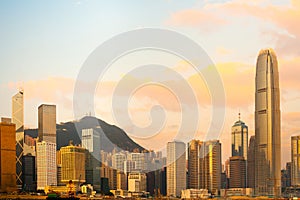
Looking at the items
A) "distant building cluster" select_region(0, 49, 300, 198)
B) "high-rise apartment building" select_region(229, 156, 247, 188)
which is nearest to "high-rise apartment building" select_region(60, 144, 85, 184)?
"distant building cluster" select_region(0, 49, 300, 198)

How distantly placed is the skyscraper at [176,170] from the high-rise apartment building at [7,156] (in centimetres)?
1451

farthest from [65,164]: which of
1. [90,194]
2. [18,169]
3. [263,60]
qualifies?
[263,60]

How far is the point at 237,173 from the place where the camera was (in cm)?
7469

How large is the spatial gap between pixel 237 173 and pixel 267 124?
22.7 ft

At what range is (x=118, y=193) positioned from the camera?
56.0 meters

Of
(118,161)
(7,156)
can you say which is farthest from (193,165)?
(7,156)

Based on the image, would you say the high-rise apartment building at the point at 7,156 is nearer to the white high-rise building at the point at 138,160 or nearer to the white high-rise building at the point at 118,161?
the white high-rise building at the point at 118,161

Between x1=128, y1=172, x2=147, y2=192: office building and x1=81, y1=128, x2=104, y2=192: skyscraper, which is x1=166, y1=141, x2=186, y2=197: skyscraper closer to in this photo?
x1=128, y1=172, x2=147, y2=192: office building

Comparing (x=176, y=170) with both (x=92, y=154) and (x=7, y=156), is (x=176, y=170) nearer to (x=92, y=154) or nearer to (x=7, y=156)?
(x=92, y=154)

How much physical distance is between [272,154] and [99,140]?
25.1 m

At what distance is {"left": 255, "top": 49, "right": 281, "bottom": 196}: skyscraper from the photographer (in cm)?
7288

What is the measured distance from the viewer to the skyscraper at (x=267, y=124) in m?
72.9

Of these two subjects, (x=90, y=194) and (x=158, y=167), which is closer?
(x=90, y=194)

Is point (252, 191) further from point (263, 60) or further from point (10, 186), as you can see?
point (10, 186)
